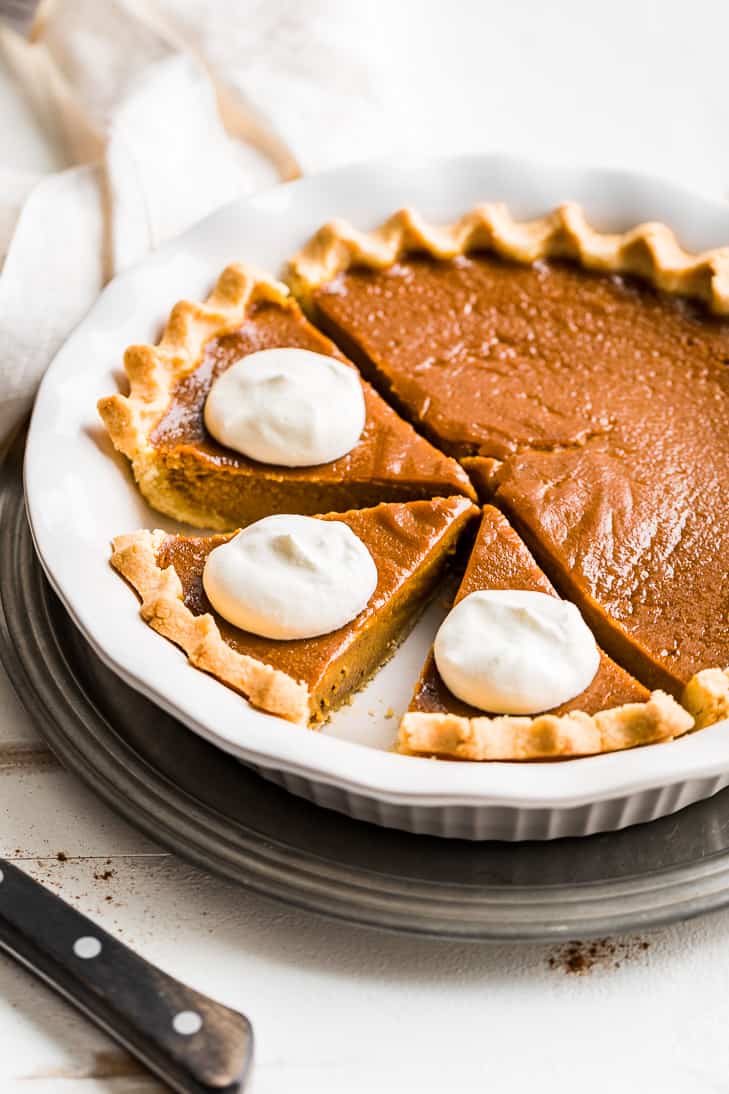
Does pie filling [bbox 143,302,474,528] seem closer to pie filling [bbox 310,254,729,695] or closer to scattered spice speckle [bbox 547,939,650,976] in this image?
pie filling [bbox 310,254,729,695]

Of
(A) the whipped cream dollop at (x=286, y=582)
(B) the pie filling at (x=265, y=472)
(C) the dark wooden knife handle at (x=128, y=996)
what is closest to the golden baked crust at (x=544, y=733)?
(A) the whipped cream dollop at (x=286, y=582)

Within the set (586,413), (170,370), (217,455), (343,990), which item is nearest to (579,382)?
(586,413)

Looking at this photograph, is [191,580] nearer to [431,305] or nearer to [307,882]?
[307,882]

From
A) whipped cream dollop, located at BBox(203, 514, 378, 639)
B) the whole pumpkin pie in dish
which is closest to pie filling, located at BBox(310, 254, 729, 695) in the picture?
the whole pumpkin pie in dish

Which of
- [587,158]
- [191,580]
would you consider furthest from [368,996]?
[587,158]

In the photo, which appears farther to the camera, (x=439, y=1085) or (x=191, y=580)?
(x=191, y=580)

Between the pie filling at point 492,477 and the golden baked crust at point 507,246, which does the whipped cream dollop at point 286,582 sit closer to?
the pie filling at point 492,477

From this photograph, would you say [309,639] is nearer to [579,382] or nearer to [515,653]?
[515,653]
